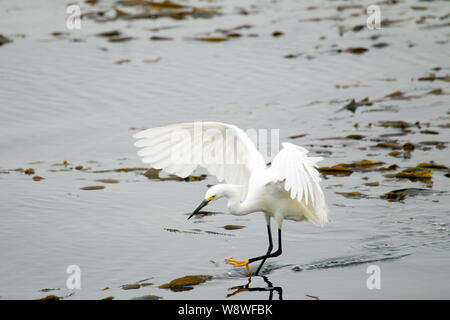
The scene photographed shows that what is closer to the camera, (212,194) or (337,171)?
(212,194)

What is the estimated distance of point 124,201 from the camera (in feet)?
24.1

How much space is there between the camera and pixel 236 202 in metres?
5.82

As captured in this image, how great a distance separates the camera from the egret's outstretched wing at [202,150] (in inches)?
229

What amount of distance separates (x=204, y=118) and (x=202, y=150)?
374 cm

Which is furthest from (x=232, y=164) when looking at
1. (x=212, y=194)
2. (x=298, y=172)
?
A: (x=298, y=172)

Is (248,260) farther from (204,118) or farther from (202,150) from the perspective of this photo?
(204,118)

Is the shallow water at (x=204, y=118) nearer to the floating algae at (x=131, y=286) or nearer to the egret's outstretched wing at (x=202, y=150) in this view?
the floating algae at (x=131, y=286)

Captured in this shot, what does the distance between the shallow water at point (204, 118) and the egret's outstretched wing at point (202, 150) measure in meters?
0.67

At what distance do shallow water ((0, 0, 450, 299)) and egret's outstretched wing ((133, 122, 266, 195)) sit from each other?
2.20 ft

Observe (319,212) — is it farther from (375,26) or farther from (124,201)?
(375,26)

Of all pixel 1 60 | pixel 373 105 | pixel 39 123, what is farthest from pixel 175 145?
pixel 1 60

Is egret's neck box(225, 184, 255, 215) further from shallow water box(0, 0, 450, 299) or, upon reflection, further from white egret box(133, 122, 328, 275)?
shallow water box(0, 0, 450, 299)
